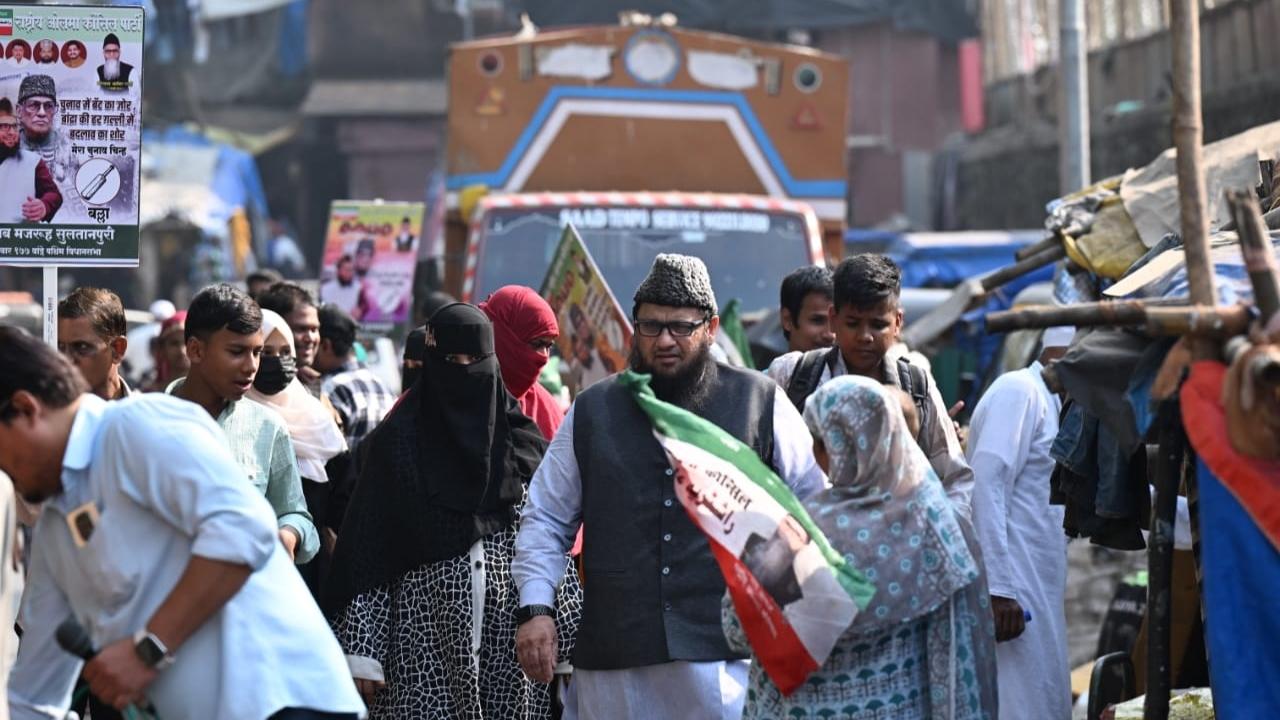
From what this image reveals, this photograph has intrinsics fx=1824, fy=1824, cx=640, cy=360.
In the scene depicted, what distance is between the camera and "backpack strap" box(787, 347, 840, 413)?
5566mm

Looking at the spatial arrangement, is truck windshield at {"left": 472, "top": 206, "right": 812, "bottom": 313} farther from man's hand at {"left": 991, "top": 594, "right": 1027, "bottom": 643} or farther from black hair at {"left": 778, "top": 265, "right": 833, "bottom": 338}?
man's hand at {"left": 991, "top": 594, "right": 1027, "bottom": 643}

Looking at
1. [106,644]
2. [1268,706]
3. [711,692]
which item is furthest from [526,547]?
[1268,706]

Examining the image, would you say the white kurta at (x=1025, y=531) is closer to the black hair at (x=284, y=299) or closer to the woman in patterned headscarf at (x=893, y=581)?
the woman in patterned headscarf at (x=893, y=581)

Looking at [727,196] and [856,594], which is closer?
[856,594]

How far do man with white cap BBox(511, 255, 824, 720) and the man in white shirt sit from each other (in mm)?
1196

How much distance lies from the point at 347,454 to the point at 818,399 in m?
2.64

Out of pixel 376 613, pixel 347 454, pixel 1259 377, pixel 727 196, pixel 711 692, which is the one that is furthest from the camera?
pixel 727 196

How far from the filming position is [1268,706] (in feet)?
12.0

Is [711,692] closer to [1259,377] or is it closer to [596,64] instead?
Result: [1259,377]

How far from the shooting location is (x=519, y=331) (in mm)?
6051

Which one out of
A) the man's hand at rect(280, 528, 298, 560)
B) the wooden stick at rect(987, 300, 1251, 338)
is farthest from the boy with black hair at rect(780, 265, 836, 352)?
the wooden stick at rect(987, 300, 1251, 338)

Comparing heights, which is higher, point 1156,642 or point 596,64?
point 596,64

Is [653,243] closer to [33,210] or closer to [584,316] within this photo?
[584,316]

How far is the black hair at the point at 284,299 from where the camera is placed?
7.37 metres
